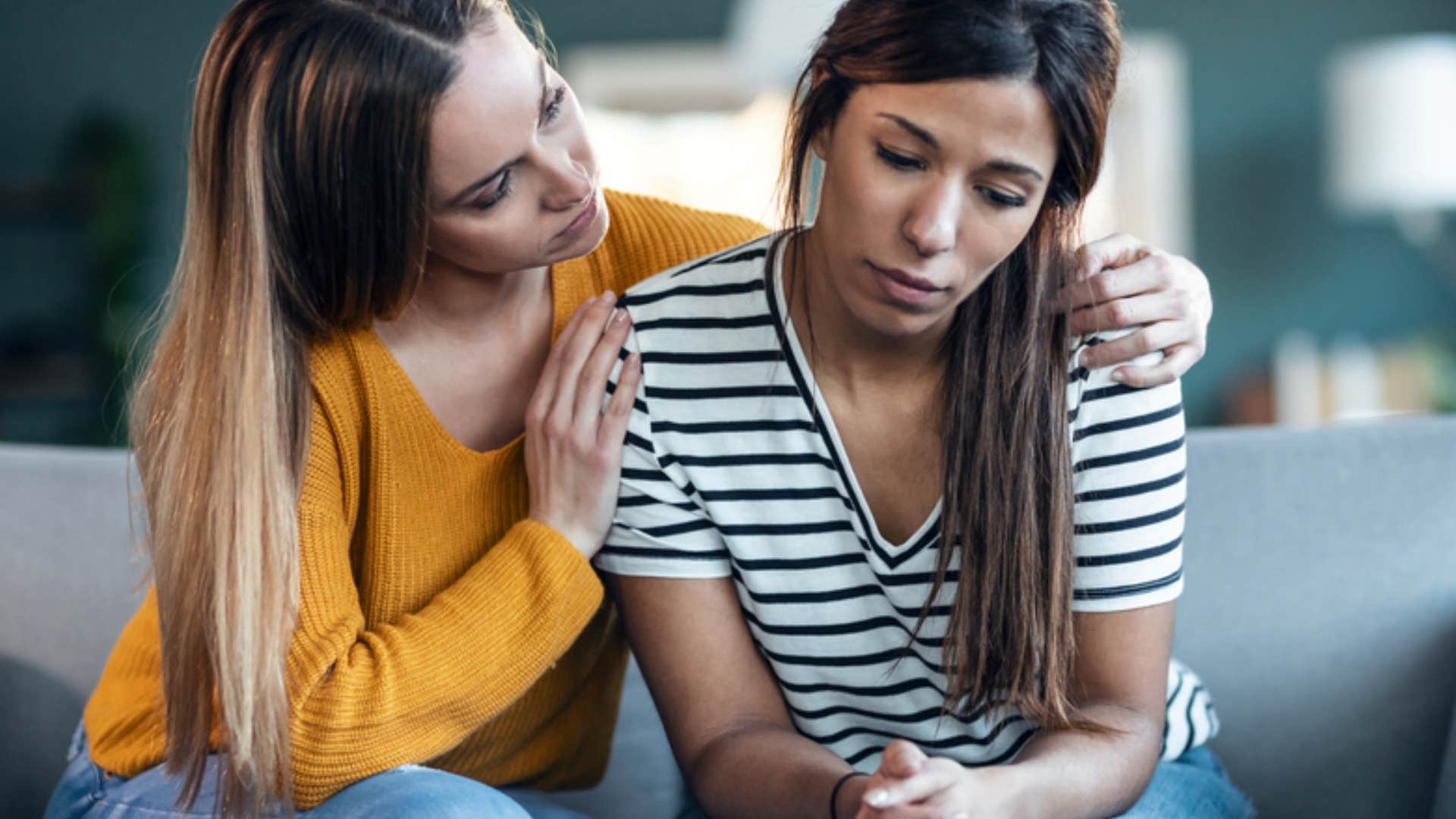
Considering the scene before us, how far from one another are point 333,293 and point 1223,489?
3.12 feet

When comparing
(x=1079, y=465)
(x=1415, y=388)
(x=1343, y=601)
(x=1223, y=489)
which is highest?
(x=1079, y=465)

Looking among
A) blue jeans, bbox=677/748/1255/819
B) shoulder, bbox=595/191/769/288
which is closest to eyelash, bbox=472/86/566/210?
shoulder, bbox=595/191/769/288

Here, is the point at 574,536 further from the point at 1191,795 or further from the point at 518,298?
the point at 1191,795

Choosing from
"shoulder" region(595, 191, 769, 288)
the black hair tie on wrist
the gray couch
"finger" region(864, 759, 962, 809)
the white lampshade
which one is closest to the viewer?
"finger" region(864, 759, 962, 809)

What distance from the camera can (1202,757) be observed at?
1.21m

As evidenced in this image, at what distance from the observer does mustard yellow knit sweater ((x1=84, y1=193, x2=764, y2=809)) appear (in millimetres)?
1025

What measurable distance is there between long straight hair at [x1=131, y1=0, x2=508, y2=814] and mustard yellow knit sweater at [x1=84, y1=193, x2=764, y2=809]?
0.09ft

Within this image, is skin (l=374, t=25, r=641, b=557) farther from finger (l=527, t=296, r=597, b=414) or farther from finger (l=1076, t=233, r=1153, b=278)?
finger (l=1076, t=233, r=1153, b=278)

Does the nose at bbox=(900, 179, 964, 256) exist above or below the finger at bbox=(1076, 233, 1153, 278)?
above

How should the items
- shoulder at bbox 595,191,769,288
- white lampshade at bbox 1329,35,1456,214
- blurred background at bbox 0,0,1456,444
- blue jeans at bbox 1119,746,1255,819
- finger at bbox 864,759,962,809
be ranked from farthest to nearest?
blurred background at bbox 0,0,1456,444
white lampshade at bbox 1329,35,1456,214
shoulder at bbox 595,191,769,288
blue jeans at bbox 1119,746,1255,819
finger at bbox 864,759,962,809

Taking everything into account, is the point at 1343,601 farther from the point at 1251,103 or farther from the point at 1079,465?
the point at 1251,103

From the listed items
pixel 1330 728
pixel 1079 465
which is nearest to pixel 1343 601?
pixel 1330 728

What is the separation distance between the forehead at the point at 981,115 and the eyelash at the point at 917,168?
0.02m

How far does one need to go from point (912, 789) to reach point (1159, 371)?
15.7 inches
